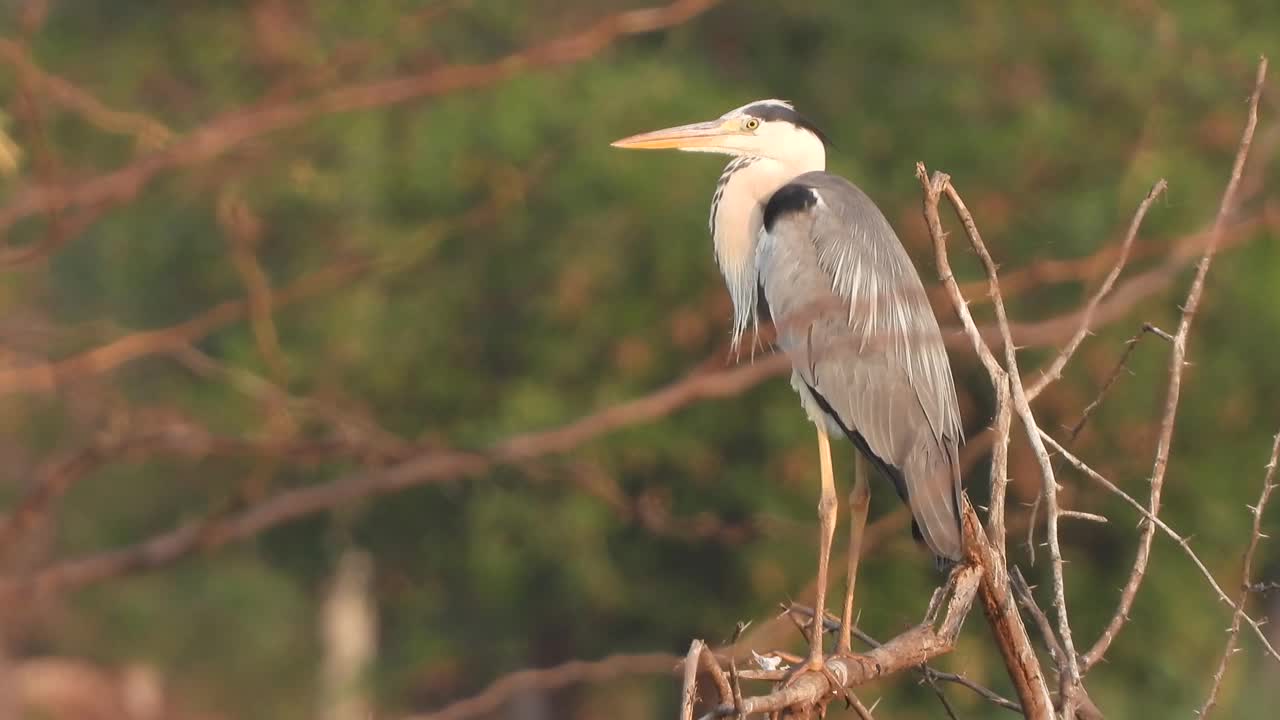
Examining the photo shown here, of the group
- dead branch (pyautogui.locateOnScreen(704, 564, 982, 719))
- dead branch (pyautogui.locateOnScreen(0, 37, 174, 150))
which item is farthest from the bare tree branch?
dead branch (pyautogui.locateOnScreen(704, 564, 982, 719))

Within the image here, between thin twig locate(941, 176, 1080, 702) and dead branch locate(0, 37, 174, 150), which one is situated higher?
dead branch locate(0, 37, 174, 150)

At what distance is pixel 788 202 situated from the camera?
12.5 feet

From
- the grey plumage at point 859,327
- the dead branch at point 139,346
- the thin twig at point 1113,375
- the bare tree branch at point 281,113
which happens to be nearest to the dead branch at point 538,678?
the grey plumage at point 859,327

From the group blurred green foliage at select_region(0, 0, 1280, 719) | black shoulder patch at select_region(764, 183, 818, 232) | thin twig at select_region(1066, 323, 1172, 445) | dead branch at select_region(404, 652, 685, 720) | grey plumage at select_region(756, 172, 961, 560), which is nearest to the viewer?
thin twig at select_region(1066, 323, 1172, 445)

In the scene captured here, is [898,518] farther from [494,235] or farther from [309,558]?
[309,558]

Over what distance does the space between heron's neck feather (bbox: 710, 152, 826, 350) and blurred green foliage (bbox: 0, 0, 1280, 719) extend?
5.44 m

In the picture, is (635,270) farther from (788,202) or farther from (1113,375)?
(1113,375)

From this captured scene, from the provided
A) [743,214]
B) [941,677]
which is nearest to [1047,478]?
[941,677]

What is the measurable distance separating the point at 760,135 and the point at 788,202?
0.31 m

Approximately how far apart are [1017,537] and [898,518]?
5.91 meters

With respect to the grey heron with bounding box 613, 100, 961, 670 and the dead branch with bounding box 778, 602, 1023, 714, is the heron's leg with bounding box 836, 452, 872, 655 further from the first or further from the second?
the dead branch with bounding box 778, 602, 1023, 714

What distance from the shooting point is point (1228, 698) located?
909 cm

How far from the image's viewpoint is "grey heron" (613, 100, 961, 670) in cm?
344

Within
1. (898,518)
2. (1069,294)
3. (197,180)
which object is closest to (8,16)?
(197,180)
